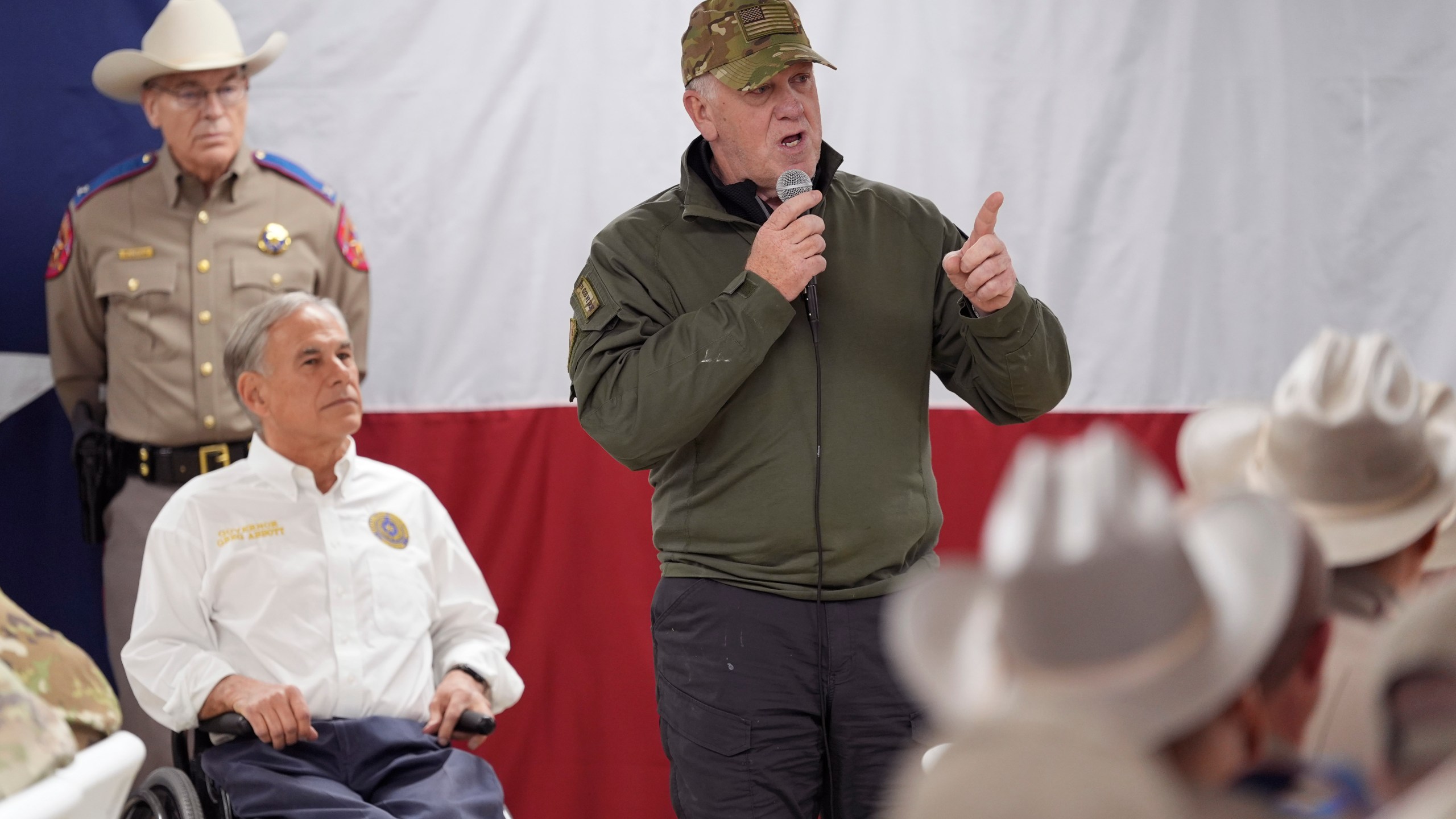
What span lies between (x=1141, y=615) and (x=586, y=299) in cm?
156

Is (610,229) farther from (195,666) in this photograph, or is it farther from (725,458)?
(195,666)

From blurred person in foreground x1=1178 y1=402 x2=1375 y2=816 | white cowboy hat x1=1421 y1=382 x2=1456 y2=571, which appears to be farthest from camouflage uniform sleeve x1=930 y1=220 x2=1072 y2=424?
blurred person in foreground x1=1178 y1=402 x2=1375 y2=816

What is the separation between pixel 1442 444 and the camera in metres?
0.85

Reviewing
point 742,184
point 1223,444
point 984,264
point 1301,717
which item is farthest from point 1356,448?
point 742,184

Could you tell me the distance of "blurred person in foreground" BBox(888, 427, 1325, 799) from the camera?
0.56 metres

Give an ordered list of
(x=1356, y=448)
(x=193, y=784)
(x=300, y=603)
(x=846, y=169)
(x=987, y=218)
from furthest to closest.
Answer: (x=846, y=169) → (x=300, y=603) → (x=193, y=784) → (x=987, y=218) → (x=1356, y=448)

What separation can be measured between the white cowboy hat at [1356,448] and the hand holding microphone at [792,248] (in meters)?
1.10

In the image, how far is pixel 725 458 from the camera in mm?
1985

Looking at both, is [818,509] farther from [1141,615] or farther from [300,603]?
[1141,615]

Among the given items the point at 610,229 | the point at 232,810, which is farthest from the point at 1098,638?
the point at 232,810

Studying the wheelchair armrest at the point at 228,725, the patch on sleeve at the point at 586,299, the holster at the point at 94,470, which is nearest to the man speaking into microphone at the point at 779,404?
the patch on sleeve at the point at 586,299

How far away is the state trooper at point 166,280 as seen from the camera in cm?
Answer: 298

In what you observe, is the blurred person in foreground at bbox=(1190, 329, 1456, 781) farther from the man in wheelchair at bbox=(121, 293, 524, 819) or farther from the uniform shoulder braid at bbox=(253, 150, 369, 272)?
the uniform shoulder braid at bbox=(253, 150, 369, 272)

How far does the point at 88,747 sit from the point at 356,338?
1.81 metres
